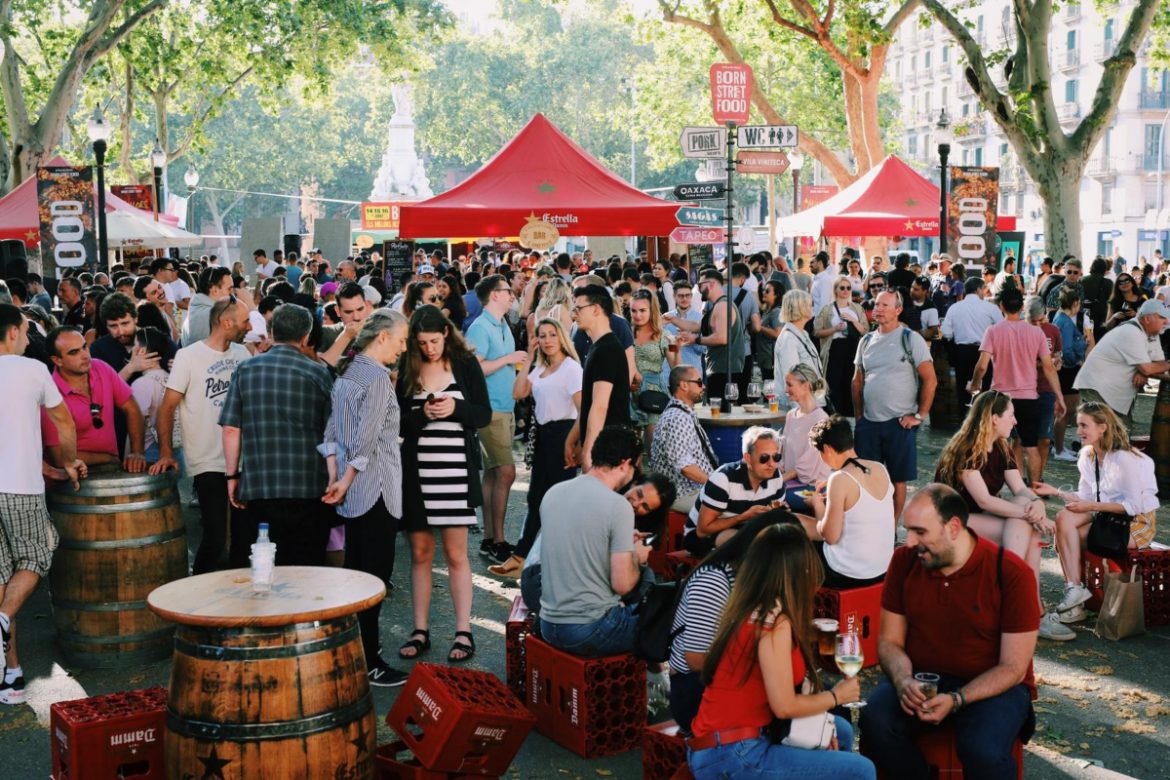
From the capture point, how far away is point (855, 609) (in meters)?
6.39

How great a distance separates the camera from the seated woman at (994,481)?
6809mm

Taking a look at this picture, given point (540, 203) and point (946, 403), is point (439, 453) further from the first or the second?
point (946, 403)

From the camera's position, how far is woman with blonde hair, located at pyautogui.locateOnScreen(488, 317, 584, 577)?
8055mm

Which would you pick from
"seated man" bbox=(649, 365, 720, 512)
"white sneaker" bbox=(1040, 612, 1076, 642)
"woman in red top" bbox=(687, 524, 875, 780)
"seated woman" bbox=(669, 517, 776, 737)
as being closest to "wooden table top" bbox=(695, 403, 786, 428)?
"seated man" bbox=(649, 365, 720, 512)

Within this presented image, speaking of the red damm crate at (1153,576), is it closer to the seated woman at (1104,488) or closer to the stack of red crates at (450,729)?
the seated woman at (1104,488)

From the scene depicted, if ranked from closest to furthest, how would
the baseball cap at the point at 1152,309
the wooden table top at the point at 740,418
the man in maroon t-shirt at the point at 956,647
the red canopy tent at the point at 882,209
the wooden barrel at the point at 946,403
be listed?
the man in maroon t-shirt at the point at 956,647 < the wooden table top at the point at 740,418 < the baseball cap at the point at 1152,309 < the wooden barrel at the point at 946,403 < the red canopy tent at the point at 882,209

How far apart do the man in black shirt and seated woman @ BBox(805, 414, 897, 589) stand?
1.42 m

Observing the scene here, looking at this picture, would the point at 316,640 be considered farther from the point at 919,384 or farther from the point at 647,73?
the point at 647,73

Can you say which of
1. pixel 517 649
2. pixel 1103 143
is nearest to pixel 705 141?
pixel 517 649

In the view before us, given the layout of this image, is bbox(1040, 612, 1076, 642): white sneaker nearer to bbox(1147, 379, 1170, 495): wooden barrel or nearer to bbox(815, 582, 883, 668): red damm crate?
bbox(815, 582, 883, 668): red damm crate

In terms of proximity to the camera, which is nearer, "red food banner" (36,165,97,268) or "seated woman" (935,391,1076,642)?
"seated woman" (935,391,1076,642)

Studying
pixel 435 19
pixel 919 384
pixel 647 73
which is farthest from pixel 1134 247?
pixel 919 384

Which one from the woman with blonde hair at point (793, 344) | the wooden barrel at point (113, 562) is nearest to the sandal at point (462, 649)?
the wooden barrel at point (113, 562)

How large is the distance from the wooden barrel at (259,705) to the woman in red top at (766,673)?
124 centimetres
